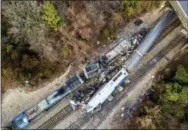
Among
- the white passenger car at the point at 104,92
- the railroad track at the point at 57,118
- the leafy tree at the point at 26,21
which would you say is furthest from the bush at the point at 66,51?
the railroad track at the point at 57,118

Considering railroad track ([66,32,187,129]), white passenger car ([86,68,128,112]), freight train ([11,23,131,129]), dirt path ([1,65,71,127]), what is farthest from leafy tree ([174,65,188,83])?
dirt path ([1,65,71,127])

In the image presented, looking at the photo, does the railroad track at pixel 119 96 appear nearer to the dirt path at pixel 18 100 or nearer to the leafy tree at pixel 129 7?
the dirt path at pixel 18 100

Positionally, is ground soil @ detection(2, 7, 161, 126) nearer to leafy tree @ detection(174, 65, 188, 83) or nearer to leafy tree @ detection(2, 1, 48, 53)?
leafy tree @ detection(2, 1, 48, 53)

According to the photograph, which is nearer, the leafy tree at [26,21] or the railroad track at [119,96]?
the leafy tree at [26,21]

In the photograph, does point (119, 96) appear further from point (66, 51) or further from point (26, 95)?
point (26, 95)

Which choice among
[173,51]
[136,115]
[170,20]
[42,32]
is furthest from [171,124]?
[42,32]

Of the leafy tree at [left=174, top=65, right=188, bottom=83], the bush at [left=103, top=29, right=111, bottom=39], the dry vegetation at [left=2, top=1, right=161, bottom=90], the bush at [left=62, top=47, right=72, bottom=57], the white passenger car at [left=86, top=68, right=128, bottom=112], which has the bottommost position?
the leafy tree at [left=174, top=65, right=188, bottom=83]

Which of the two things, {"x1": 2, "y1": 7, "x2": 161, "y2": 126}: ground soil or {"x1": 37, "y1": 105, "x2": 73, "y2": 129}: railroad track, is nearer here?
{"x1": 37, "y1": 105, "x2": 73, "y2": 129}: railroad track
